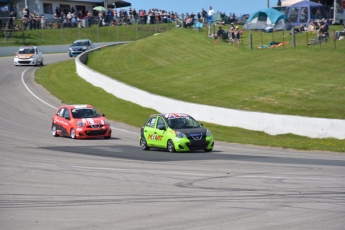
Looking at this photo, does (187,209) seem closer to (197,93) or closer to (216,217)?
(216,217)

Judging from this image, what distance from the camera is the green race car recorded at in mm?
20891

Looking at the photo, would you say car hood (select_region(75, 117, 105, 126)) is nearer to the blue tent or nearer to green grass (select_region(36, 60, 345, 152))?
green grass (select_region(36, 60, 345, 152))

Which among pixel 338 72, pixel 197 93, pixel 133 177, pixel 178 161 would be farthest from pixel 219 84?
pixel 133 177

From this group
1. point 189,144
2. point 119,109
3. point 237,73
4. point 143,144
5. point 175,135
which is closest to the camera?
point 189,144

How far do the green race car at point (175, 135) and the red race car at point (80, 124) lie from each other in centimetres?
366

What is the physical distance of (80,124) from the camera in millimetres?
25766

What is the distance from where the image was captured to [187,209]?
35.8 ft

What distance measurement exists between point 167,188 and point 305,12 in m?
46.0

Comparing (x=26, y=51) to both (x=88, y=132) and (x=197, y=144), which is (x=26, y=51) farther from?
(x=197, y=144)

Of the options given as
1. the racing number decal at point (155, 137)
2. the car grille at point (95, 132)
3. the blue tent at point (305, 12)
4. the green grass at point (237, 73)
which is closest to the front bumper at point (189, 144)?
the racing number decal at point (155, 137)

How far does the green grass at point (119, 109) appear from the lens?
2373 cm

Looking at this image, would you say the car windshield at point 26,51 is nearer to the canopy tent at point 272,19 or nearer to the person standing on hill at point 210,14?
the person standing on hill at point 210,14

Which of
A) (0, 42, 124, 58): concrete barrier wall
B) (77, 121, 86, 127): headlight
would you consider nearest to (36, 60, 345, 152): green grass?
(77, 121, 86, 127): headlight

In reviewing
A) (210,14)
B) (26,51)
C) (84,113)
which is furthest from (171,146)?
(210,14)
